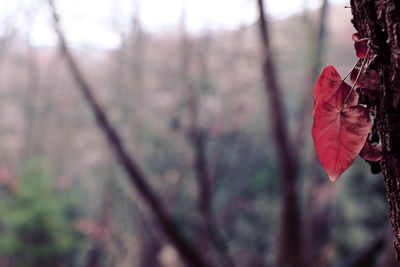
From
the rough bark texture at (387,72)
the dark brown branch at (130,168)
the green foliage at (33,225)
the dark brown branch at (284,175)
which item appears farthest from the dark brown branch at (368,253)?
the green foliage at (33,225)

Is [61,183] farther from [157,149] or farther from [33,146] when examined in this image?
[157,149]

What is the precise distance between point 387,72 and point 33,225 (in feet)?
17.7

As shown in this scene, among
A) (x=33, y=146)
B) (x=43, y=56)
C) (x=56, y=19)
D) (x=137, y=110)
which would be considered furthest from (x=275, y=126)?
(x=43, y=56)

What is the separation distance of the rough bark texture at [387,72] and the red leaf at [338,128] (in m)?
0.03

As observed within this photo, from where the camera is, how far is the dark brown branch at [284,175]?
2.36 metres

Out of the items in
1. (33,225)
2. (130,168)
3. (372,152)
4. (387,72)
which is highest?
(387,72)

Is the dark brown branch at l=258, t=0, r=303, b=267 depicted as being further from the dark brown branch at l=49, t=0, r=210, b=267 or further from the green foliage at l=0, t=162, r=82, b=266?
the green foliage at l=0, t=162, r=82, b=266

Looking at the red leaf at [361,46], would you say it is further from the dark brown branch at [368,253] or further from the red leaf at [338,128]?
the dark brown branch at [368,253]

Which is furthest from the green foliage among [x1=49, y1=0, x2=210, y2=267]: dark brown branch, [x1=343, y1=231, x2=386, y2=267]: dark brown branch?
[x1=343, y1=231, x2=386, y2=267]: dark brown branch

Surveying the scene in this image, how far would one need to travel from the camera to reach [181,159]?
5.70m

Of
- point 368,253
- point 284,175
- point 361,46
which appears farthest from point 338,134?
point 368,253

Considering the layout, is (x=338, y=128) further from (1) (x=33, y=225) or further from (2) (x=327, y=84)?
(1) (x=33, y=225)

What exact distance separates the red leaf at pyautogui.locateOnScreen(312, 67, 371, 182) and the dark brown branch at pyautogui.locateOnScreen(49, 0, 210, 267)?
1.83m

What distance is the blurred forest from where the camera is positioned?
2920 mm
